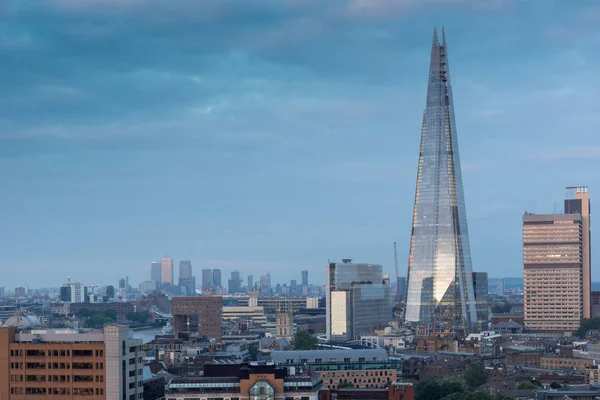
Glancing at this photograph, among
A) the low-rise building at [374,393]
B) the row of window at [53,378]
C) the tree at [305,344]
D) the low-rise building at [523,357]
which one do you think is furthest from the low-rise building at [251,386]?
the low-rise building at [523,357]

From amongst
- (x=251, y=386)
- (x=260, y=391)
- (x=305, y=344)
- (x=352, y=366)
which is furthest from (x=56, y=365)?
(x=305, y=344)

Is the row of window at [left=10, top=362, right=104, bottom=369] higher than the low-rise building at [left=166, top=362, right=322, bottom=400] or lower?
higher

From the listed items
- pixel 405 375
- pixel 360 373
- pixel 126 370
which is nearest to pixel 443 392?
pixel 360 373

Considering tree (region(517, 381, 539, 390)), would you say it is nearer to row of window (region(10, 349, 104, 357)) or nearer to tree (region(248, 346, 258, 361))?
tree (region(248, 346, 258, 361))

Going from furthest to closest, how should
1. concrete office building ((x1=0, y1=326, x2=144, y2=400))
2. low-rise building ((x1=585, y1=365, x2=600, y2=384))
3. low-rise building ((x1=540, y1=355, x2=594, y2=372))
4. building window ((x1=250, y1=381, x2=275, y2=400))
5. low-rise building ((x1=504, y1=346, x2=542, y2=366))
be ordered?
low-rise building ((x1=504, y1=346, x2=542, y2=366))
low-rise building ((x1=540, y1=355, x2=594, y2=372))
low-rise building ((x1=585, y1=365, x2=600, y2=384))
building window ((x1=250, y1=381, x2=275, y2=400))
concrete office building ((x1=0, y1=326, x2=144, y2=400))

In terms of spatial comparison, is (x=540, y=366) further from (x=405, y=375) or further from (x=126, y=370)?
(x=126, y=370)

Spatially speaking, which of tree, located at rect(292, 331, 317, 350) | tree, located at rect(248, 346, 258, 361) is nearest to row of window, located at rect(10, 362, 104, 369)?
tree, located at rect(248, 346, 258, 361)

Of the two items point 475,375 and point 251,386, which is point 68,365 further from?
point 475,375
